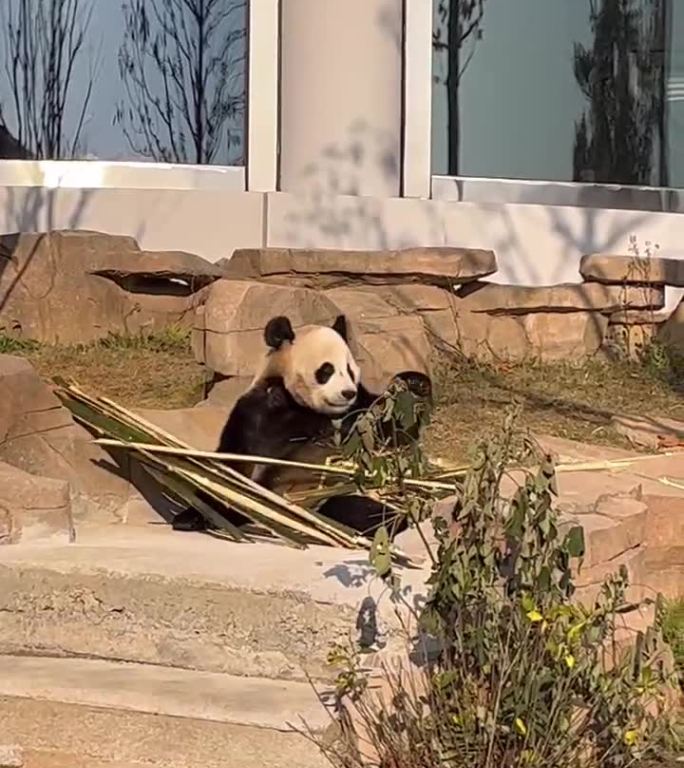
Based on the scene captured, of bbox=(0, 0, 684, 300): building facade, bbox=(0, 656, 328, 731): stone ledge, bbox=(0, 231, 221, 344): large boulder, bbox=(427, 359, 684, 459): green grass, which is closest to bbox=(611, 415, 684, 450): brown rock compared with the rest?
bbox=(427, 359, 684, 459): green grass

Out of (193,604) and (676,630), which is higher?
(193,604)

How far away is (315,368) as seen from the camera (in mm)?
4988

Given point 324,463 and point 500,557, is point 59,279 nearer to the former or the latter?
point 324,463

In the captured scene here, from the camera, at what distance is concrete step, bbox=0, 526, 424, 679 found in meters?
3.64

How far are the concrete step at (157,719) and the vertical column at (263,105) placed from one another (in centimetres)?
526

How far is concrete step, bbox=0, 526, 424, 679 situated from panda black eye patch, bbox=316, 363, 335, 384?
2.99ft

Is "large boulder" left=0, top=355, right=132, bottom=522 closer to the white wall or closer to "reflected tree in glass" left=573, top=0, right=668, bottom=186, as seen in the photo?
the white wall

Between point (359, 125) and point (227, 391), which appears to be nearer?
point (227, 391)

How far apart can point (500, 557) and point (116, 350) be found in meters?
4.65

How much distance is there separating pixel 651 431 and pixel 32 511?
291 cm

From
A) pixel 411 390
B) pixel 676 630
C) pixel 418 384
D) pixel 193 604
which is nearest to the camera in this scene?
pixel 193 604

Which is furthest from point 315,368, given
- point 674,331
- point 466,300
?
Result: point 674,331

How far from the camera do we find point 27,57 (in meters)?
9.38

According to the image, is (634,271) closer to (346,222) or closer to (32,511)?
(346,222)
